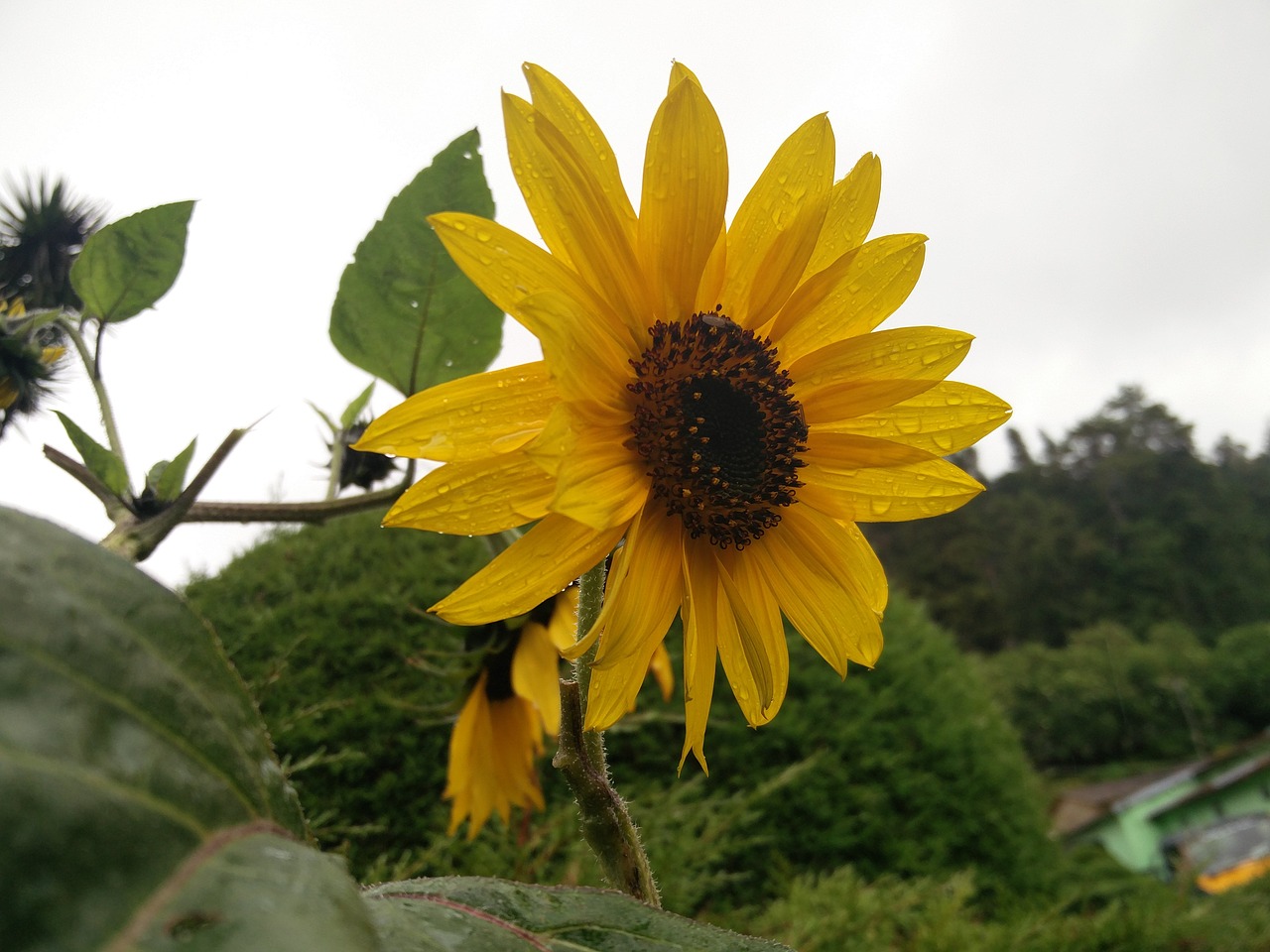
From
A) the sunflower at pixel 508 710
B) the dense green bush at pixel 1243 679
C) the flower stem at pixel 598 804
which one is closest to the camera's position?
the flower stem at pixel 598 804

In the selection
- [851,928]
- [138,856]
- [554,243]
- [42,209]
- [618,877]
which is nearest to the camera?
[138,856]

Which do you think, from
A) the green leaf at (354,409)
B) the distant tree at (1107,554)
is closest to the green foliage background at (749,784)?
the green leaf at (354,409)

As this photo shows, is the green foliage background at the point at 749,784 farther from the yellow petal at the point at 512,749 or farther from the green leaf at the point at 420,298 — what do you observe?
the green leaf at the point at 420,298

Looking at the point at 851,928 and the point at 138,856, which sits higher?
the point at 138,856

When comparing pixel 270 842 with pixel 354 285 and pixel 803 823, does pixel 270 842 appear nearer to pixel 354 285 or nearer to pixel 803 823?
pixel 354 285

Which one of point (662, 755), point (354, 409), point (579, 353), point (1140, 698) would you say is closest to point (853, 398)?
point (579, 353)

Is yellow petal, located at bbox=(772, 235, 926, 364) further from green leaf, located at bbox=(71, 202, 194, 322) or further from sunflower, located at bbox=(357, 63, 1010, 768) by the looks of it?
green leaf, located at bbox=(71, 202, 194, 322)

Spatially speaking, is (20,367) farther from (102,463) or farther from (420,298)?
(420,298)

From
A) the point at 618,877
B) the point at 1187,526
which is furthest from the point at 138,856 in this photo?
the point at 1187,526
